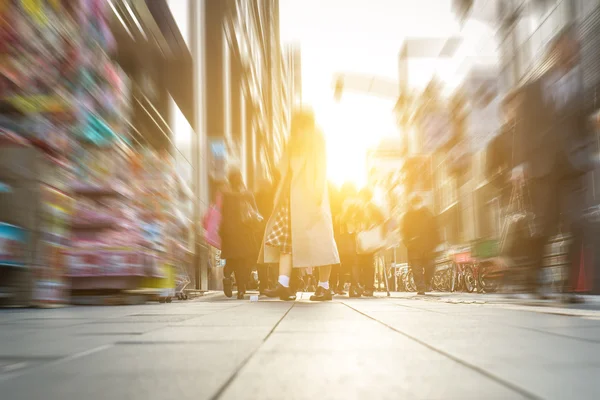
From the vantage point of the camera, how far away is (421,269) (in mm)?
11758

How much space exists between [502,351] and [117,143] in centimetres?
523

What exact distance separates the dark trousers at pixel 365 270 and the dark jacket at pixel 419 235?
2.22 m

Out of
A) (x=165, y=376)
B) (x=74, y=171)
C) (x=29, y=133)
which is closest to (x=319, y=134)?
(x=74, y=171)

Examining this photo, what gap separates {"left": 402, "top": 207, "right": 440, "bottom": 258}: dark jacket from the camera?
38.0 ft

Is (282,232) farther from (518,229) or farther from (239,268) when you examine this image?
(518,229)

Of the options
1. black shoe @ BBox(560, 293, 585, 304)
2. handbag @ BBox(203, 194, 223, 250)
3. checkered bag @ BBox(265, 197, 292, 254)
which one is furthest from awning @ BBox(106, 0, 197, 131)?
black shoe @ BBox(560, 293, 585, 304)

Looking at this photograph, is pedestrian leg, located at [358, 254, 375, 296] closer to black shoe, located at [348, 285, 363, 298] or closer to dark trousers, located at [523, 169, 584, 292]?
black shoe, located at [348, 285, 363, 298]

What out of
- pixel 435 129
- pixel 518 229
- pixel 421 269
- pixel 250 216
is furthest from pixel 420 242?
pixel 435 129

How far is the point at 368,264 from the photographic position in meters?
9.58

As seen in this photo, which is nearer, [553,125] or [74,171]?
[553,125]

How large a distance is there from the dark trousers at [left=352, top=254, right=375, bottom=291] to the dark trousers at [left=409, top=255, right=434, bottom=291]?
7.53 feet

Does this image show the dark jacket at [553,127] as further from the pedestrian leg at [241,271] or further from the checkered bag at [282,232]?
the pedestrian leg at [241,271]

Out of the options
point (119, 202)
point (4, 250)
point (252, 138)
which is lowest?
point (4, 250)

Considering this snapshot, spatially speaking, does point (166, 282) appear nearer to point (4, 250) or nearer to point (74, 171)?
point (74, 171)
